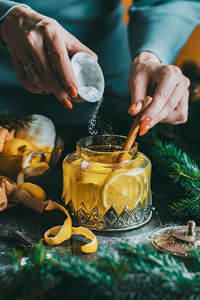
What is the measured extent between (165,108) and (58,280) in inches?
17.1

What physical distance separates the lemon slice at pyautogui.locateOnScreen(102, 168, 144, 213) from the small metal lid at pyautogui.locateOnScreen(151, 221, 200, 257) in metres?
0.08

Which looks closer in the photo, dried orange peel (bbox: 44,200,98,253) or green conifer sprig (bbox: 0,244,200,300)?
green conifer sprig (bbox: 0,244,200,300)

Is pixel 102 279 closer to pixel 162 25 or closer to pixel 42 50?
pixel 42 50

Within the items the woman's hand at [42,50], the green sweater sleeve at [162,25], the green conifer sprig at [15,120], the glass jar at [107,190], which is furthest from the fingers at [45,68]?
the green sweater sleeve at [162,25]

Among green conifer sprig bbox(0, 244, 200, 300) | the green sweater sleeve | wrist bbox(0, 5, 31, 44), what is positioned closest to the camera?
green conifer sprig bbox(0, 244, 200, 300)

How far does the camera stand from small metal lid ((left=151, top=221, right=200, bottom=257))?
0.62 metres

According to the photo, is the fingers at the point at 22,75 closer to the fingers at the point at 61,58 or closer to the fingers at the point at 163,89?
the fingers at the point at 61,58

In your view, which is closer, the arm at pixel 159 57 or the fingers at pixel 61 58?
the fingers at pixel 61 58

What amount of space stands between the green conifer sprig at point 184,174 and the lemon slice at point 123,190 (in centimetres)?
9

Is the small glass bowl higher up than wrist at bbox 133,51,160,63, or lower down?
lower down

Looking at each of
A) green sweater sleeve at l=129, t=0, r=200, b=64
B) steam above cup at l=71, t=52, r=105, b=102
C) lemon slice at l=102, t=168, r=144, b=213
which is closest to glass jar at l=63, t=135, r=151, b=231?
lemon slice at l=102, t=168, r=144, b=213

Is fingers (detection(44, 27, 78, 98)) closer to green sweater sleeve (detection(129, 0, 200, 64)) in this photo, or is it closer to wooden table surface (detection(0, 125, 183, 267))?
wooden table surface (detection(0, 125, 183, 267))

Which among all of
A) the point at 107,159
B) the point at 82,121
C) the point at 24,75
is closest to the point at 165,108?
the point at 107,159

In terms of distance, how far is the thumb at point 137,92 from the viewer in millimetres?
766
